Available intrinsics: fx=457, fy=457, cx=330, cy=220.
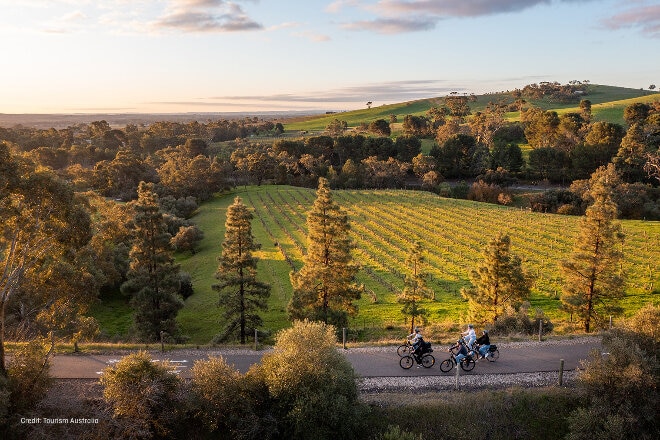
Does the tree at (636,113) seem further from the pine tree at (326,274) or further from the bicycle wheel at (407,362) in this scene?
the bicycle wheel at (407,362)

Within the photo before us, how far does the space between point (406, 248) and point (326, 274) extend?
29886mm

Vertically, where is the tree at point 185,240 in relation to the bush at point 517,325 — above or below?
below

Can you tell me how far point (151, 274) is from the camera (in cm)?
3209

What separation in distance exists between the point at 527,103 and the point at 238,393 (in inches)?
7805

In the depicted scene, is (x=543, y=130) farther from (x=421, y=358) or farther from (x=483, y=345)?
(x=421, y=358)

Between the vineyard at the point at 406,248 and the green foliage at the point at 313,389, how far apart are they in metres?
19.0

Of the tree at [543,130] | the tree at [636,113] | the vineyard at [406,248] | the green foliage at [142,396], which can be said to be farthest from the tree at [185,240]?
the tree at [636,113]

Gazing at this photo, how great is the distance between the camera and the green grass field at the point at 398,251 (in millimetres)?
38562

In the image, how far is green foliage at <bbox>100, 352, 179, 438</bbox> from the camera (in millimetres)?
15664

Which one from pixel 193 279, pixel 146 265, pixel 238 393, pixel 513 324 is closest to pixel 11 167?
pixel 238 393

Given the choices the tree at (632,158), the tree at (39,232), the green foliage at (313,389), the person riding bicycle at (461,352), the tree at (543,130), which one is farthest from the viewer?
the tree at (543,130)

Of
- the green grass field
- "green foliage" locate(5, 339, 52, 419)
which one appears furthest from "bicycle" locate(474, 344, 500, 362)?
"green foliage" locate(5, 339, 52, 419)

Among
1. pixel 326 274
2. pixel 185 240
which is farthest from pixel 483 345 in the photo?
pixel 185 240

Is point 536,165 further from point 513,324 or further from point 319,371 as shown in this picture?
point 319,371
